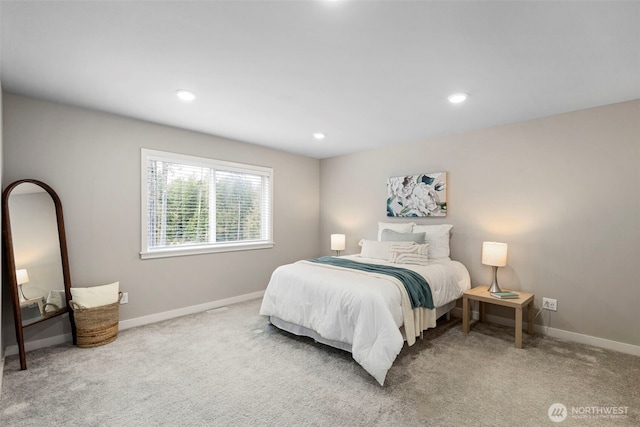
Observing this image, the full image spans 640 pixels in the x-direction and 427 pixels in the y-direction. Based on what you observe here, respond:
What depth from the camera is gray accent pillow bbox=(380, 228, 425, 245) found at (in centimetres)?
380

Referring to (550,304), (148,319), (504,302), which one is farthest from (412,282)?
(148,319)

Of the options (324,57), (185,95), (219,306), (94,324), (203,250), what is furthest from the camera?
(219,306)

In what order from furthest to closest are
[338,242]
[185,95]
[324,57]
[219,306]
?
[338,242] → [219,306] → [185,95] → [324,57]

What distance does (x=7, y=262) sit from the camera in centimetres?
260

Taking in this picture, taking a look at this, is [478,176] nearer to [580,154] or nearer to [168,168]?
[580,154]

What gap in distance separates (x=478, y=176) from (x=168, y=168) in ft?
12.7

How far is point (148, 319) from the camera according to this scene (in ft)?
11.4

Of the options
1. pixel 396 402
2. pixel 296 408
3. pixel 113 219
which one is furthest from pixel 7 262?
pixel 396 402

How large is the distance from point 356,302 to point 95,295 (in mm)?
2547

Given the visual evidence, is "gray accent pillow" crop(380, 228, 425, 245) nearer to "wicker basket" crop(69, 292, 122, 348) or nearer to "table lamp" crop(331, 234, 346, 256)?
"table lamp" crop(331, 234, 346, 256)

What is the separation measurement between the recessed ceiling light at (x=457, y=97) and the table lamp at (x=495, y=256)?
1.58 metres

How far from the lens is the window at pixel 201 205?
141 inches

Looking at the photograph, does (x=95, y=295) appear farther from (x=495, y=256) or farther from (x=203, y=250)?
(x=495, y=256)

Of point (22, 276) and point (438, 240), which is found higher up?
point (438, 240)
